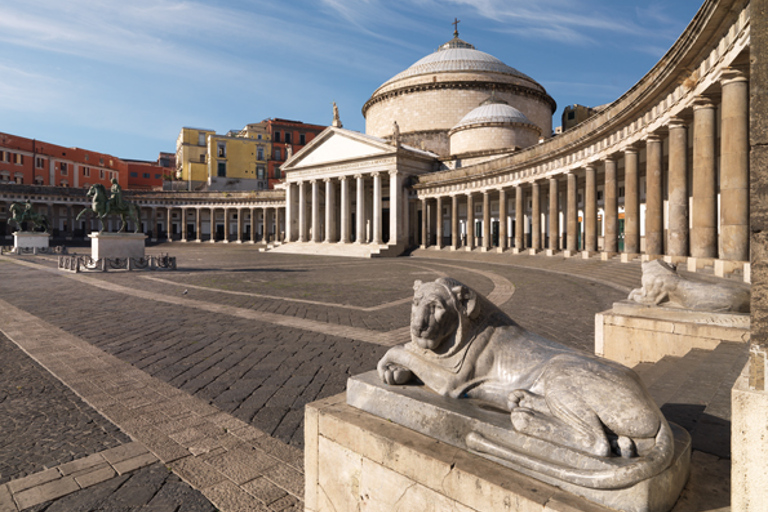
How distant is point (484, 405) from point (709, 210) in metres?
14.4

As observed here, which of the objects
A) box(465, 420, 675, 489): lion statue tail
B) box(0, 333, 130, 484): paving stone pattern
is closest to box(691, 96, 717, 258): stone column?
box(465, 420, 675, 489): lion statue tail

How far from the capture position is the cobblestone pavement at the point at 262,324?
5.16 m

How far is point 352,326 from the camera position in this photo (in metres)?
8.92

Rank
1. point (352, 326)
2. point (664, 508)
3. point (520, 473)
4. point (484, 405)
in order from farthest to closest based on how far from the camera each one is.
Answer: point (352, 326) < point (484, 405) < point (520, 473) < point (664, 508)

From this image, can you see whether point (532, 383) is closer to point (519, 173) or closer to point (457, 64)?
point (519, 173)

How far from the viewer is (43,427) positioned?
430 cm

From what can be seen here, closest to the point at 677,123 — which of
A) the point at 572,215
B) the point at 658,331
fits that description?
the point at 572,215

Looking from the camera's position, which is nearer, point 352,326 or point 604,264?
point 352,326

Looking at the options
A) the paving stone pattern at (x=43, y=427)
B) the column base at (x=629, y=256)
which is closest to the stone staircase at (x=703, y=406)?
the paving stone pattern at (x=43, y=427)

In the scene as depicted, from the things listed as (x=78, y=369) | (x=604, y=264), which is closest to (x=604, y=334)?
(x=78, y=369)

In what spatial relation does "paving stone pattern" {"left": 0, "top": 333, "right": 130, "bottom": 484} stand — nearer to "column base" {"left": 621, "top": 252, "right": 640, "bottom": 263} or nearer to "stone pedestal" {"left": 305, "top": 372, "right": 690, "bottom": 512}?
"stone pedestal" {"left": 305, "top": 372, "right": 690, "bottom": 512}

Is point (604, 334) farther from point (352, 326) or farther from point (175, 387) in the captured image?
point (175, 387)

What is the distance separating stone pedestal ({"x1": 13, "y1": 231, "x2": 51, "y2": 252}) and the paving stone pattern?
41.1 meters

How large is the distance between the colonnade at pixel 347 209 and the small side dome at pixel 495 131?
8.65 meters
